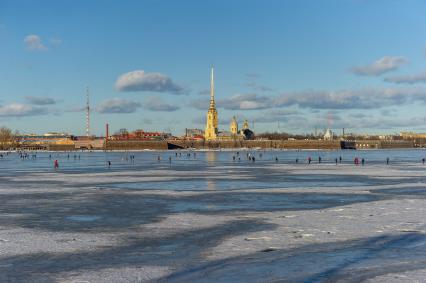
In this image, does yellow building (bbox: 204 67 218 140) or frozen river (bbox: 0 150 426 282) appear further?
yellow building (bbox: 204 67 218 140)

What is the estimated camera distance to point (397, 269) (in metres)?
10.0

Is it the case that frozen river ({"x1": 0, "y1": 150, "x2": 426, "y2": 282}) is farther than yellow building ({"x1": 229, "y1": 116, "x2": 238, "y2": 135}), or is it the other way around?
yellow building ({"x1": 229, "y1": 116, "x2": 238, "y2": 135})

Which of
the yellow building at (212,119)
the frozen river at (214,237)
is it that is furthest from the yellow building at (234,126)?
the frozen river at (214,237)

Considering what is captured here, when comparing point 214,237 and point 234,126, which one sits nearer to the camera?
point 214,237

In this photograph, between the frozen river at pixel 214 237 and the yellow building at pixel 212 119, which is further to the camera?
the yellow building at pixel 212 119

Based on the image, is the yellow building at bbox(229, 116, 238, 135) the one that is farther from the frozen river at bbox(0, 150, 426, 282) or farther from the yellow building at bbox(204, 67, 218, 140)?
the frozen river at bbox(0, 150, 426, 282)

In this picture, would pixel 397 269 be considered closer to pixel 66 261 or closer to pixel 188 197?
pixel 66 261

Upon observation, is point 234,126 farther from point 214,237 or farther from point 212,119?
point 214,237

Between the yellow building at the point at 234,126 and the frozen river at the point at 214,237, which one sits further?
the yellow building at the point at 234,126

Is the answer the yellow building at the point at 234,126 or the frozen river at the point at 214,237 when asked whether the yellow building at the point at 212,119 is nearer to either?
the yellow building at the point at 234,126

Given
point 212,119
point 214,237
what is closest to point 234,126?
point 212,119

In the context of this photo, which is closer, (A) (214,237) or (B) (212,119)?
(A) (214,237)

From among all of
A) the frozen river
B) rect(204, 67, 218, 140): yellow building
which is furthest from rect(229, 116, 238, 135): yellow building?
the frozen river

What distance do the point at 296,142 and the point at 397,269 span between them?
170 m
